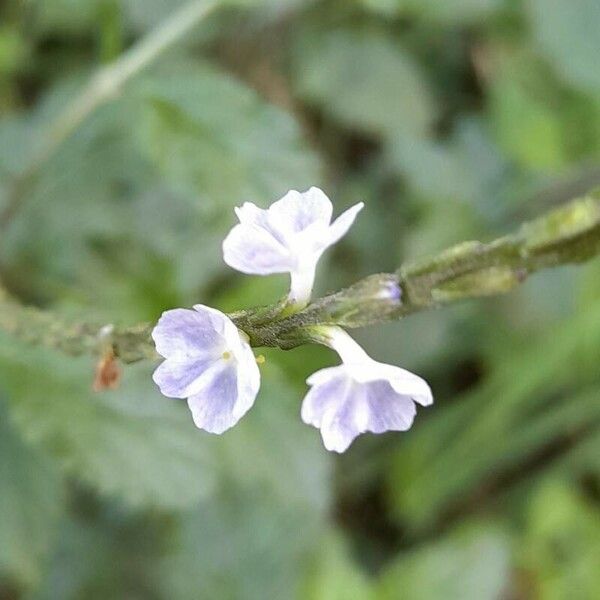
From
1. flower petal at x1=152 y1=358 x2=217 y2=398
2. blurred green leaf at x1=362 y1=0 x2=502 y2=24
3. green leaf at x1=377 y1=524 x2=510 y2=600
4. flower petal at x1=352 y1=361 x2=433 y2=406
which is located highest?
blurred green leaf at x1=362 y1=0 x2=502 y2=24

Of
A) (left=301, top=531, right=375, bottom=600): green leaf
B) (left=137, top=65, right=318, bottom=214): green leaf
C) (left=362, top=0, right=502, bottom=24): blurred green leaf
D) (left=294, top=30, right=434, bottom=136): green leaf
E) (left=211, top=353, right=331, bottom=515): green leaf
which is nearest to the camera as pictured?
(left=362, top=0, right=502, bottom=24): blurred green leaf

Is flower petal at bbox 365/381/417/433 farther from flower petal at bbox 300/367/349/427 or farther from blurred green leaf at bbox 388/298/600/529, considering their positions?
blurred green leaf at bbox 388/298/600/529

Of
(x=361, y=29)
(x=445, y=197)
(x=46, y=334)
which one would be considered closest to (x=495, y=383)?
(x=445, y=197)

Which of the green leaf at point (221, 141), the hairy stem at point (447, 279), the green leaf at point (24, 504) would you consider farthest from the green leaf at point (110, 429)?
the hairy stem at point (447, 279)

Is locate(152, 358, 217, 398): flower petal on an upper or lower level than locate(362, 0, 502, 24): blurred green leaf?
lower

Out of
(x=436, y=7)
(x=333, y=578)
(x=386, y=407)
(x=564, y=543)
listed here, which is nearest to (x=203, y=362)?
(x=386, y=407)

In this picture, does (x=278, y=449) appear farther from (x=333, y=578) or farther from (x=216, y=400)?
(x=216, y=400)

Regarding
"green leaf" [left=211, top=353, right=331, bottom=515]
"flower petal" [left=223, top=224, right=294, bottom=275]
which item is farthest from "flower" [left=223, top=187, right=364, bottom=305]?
"green leaf" [left=211, top=353, right=331, bottom=515]
